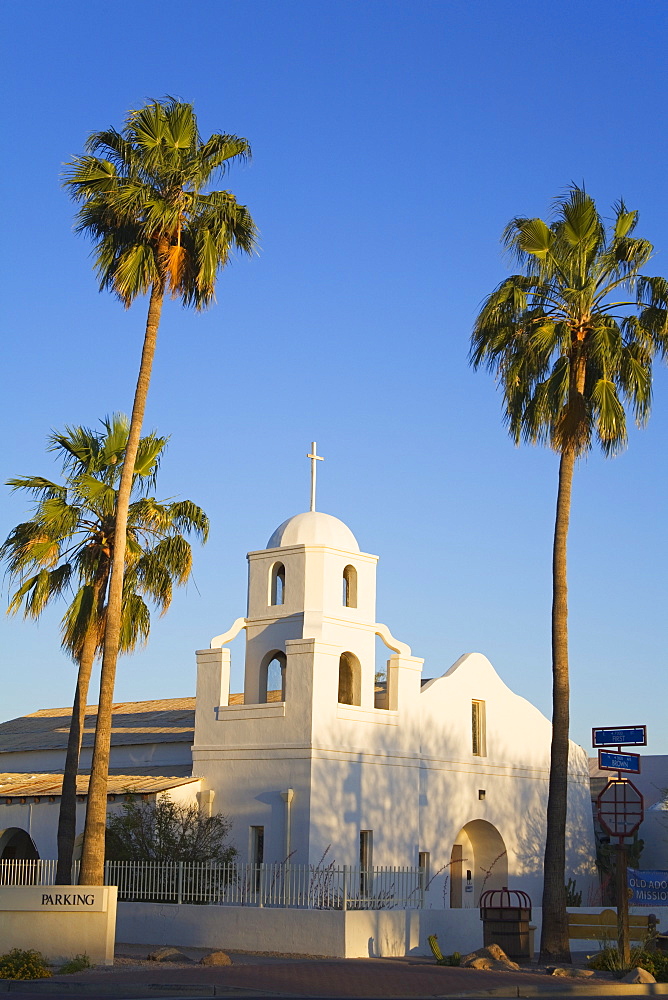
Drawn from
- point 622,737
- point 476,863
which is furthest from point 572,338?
point 476,863

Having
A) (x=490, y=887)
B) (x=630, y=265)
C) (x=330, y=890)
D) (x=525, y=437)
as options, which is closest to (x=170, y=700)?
(x=490, y=887)

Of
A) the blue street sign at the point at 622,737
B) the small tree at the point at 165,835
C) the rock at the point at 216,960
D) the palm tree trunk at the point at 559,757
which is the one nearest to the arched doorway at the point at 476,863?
the small tree at the point at 165,835

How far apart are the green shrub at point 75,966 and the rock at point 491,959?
6.45 meters

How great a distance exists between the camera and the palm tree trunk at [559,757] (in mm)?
→ 22328

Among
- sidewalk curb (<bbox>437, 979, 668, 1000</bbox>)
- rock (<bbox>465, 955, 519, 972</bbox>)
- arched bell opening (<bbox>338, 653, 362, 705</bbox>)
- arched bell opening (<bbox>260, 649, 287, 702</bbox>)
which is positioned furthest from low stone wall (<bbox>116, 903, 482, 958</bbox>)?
arched bell opening (<bbox>260, 649, 287, 702</bbox>)

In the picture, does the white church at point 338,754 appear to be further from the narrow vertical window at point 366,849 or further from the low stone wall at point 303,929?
the low stone wall at point 303,929

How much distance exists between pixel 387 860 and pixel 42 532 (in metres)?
11.0

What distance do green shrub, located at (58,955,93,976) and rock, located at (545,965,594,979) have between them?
7.72m

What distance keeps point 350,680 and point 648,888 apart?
34.7 ft

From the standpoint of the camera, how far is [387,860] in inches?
1134

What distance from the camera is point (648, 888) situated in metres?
33.0

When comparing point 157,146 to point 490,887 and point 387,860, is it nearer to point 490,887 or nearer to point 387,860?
point 387,860

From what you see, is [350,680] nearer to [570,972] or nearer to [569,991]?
[570,972]

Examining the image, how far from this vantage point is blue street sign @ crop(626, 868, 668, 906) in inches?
1278
